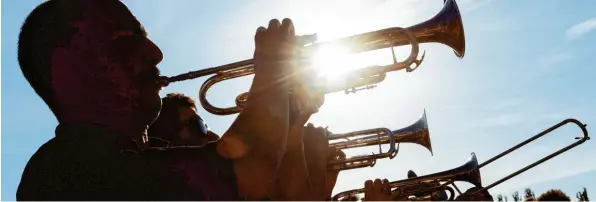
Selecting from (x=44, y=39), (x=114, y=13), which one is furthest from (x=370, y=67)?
(x=44, y=39)

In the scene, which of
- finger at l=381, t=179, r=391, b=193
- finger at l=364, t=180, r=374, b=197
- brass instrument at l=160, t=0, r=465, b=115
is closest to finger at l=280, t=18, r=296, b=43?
brass instrument at l=160, t=0, r=465, b=115

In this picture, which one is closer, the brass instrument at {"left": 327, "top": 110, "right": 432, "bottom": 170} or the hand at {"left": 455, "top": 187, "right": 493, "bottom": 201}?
the brass instrument at {"left": 327, "top": 110, "right": 432, "bottom": 170}

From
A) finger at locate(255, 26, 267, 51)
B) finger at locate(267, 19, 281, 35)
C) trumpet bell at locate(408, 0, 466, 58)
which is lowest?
finger at locate(255, 26, 267, 51)

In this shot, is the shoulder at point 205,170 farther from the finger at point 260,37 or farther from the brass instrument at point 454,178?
the brass instrument at point 454,178

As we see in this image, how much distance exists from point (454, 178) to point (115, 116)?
6749 millimetres

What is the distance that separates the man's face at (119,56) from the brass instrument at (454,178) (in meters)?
5.44

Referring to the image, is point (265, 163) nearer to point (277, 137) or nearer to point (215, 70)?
point (277, 137)

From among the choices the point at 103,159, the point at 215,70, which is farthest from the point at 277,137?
the point at 215,70

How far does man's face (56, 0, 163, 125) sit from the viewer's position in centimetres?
245

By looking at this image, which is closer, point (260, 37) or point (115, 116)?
point (115, 116)

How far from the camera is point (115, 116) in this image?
2.46 m

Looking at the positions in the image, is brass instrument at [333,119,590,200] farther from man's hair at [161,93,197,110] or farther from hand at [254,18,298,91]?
hand at [254,18,298,91]

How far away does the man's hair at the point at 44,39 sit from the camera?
2475 mm

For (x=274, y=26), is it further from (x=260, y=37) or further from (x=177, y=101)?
(x=177, y=101)
